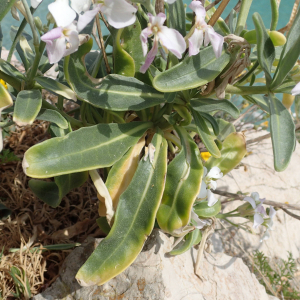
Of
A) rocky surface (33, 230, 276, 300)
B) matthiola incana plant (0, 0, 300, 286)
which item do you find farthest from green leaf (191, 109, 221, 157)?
rocky surface (33, 230, 276, 300)

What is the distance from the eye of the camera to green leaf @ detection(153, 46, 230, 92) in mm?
731

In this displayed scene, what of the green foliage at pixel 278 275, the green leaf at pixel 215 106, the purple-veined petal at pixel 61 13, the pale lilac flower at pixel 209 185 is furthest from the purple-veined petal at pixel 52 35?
the green foliage at pixel 278 275

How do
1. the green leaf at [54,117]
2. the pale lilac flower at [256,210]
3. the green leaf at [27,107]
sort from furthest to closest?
1. the pale lilac flower at [256,210]
2. the green leaf at [54,117]
3. the green leaf at [27,107]

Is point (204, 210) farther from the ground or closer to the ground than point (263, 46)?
closer to the ground

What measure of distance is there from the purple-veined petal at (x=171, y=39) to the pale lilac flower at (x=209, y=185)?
1.54 feet

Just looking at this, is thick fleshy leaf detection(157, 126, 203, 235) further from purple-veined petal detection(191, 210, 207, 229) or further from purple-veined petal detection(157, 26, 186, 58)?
purple-veined petal detection(157, 26, 186, 58)

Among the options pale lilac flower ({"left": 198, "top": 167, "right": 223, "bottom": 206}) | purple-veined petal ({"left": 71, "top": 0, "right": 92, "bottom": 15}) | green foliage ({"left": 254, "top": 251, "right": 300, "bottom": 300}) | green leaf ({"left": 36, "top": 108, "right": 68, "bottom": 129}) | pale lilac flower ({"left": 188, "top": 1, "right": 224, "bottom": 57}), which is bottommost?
green foliage ({"left": 254, "top": 251, "right": 300, "bottom": 300})

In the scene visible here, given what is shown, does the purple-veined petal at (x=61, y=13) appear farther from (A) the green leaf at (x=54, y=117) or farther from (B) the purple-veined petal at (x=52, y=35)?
(A) the green leaf at (x=54, y=117)

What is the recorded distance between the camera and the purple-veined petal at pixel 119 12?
57 cm

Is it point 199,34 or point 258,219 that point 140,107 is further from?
point 258,219

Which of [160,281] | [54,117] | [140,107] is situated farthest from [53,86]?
[160,281]

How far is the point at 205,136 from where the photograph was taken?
886 mm

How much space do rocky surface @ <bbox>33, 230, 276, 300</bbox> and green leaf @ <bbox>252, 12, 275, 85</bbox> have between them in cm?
58

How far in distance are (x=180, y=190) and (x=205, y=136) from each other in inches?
6.4
